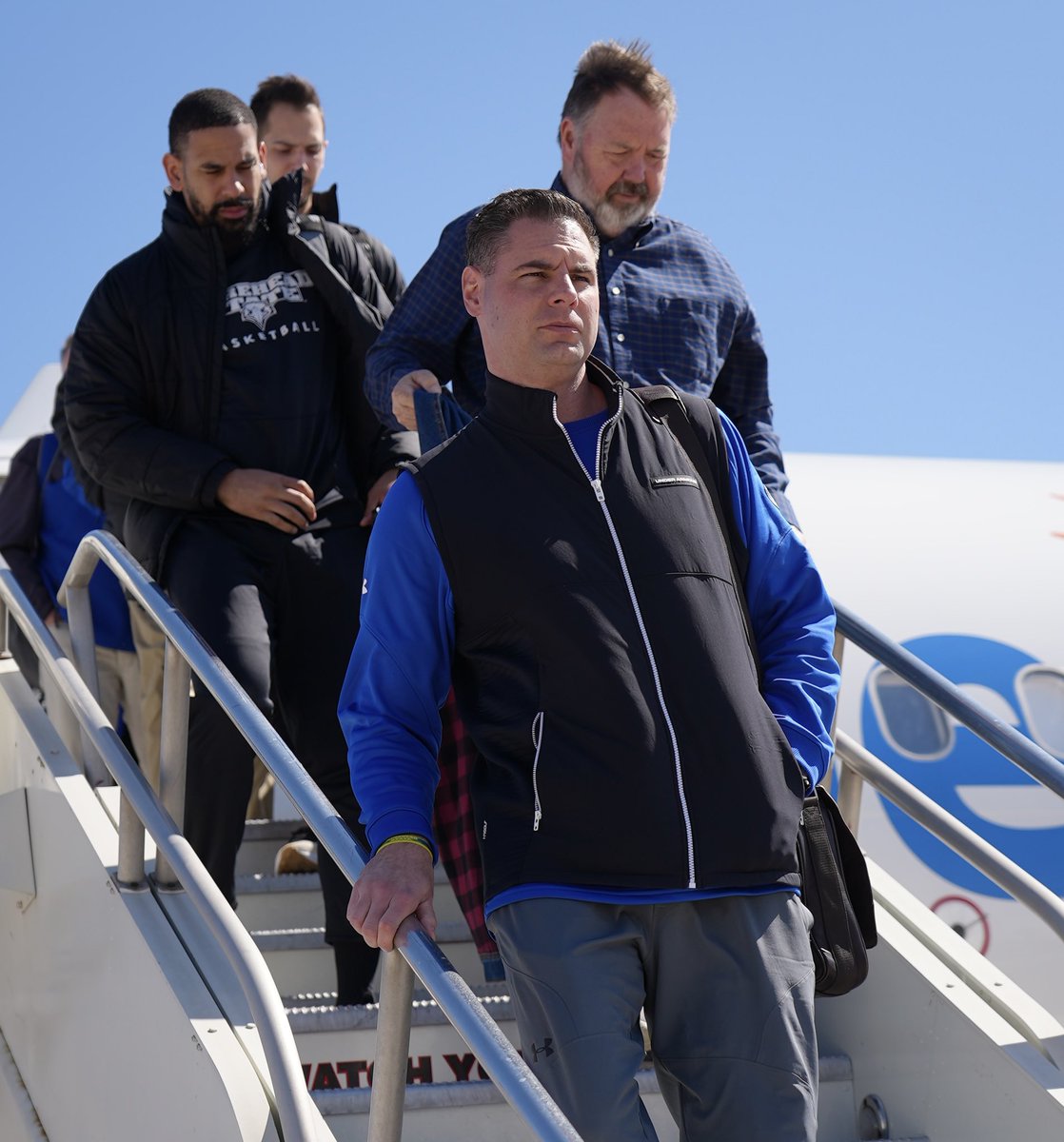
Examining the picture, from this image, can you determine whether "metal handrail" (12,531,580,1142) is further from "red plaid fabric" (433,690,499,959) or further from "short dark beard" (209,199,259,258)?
"short dark beard" (209,199,259,258)

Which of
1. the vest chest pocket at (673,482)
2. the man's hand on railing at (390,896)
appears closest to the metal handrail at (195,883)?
the man's hand on railing at (390,896)

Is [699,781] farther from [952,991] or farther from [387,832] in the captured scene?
[952,991]

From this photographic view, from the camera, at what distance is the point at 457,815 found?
8.12ft

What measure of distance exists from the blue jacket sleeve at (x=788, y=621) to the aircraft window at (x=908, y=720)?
3078 mm

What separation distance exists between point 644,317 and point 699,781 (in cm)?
146

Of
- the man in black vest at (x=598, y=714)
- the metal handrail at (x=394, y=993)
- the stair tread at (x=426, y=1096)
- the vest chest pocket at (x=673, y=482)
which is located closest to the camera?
the metal handrail at (x=394, y=993)

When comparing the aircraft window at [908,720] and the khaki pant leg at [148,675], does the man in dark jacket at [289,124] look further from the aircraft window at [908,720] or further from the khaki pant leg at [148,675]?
the aircraft window at [908,720]

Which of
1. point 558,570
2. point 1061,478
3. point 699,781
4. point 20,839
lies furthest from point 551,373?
point 1061,478

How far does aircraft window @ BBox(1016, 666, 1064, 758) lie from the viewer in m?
5.44

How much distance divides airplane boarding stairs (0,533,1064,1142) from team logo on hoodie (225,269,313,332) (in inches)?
28.7

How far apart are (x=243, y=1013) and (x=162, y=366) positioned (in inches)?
67.6

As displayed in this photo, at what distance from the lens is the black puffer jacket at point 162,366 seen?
11.4ft

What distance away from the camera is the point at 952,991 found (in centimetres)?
288

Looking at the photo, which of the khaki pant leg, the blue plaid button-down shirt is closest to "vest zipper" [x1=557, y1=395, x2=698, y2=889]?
the blue plaid button-down shirt
